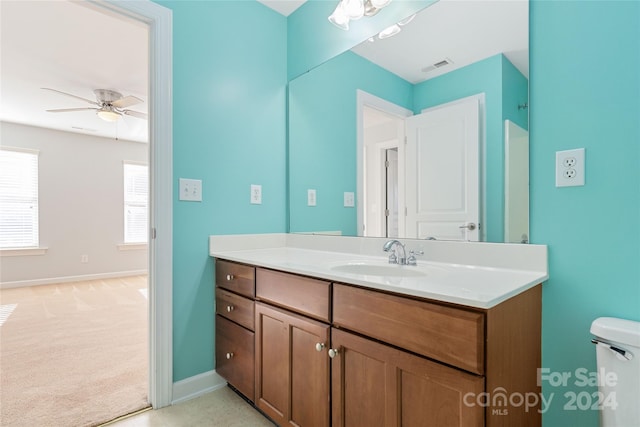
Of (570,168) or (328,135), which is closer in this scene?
(570,168)

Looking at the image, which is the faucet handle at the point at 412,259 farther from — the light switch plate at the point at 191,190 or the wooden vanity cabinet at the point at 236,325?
the light switch plate at the point at 191,190

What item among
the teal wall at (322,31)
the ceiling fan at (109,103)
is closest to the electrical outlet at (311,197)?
the teal wall at (322,31)

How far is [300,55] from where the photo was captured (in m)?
2.12

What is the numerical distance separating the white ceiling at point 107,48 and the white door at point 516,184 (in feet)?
0.77

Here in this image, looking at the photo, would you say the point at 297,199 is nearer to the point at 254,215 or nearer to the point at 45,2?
the point at 254,215

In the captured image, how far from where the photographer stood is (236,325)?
1665 millimetres

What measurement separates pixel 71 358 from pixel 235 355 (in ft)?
5.01

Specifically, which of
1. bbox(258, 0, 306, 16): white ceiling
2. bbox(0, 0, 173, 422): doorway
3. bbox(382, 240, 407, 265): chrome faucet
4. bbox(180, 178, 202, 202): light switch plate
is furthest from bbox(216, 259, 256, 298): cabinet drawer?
bbox(258, 0, 306, 16): white ceiling

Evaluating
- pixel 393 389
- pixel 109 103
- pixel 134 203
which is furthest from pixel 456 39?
pixel 134 203

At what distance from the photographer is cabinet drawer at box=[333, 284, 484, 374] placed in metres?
0.79

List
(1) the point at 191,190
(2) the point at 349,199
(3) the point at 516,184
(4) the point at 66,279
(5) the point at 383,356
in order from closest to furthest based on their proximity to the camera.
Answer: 1. (5) the point at 383,356
2. (3) the point at 516,184
3. (1) the point at 191,190
4. (2) the point at 349,199
5. (4) the point at 66,279

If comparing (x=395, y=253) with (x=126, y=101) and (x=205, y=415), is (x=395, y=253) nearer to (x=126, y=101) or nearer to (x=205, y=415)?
(x=205, y=415)

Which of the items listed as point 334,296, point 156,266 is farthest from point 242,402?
point 334,296

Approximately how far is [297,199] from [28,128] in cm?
499
